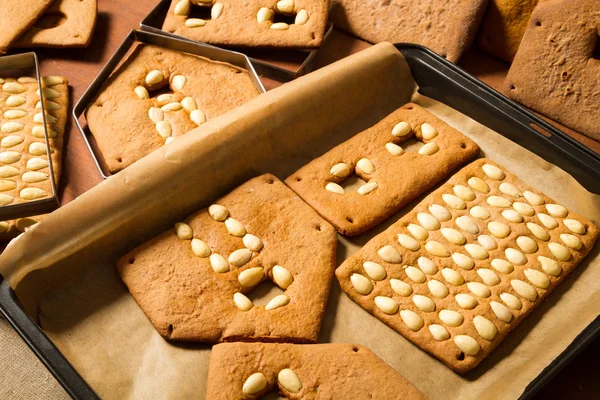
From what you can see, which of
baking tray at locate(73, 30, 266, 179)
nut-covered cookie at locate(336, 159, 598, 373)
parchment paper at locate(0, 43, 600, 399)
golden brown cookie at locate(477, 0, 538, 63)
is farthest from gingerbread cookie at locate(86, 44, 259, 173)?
golden brown cookie at locate(477, 0, 538, 63)

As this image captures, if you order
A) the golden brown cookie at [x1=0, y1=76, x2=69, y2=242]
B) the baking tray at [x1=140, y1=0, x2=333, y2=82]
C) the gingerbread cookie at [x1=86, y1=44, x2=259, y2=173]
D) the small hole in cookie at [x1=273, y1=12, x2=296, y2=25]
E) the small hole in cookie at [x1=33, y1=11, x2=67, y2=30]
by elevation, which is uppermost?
the small hole in cookie at [x1=273, y1=12, x2=296, y2=25]

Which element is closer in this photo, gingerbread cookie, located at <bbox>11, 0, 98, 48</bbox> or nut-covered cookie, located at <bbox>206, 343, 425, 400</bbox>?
nut-covered cookie, located at <bbox>206, 343, 425, 400</bbox>

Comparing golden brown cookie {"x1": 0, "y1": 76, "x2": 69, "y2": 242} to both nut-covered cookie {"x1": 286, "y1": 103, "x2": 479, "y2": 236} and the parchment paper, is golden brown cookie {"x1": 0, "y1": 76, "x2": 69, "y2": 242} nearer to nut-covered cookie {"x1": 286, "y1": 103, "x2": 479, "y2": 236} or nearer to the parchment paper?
the parchment paper

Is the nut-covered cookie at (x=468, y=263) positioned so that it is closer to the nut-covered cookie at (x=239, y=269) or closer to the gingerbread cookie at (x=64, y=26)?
the nut-covered cookie at (x=239, y=269)

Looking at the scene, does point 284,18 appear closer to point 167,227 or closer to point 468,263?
point 167,227

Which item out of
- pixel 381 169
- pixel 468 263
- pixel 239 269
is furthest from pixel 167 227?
pixel 468 263

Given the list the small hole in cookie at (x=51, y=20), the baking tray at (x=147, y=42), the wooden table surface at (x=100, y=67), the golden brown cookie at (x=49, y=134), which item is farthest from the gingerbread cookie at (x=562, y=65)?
the small hole in cookie at (x=51, y=20)

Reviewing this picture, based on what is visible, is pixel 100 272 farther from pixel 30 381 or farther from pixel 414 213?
pixel 414 213
